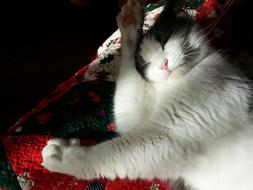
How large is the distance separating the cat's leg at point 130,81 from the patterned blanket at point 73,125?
5 cm

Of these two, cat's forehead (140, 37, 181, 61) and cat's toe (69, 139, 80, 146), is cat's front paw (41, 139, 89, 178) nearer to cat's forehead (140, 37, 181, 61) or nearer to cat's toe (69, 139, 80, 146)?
cat's toe (69, 139, 80, 146)

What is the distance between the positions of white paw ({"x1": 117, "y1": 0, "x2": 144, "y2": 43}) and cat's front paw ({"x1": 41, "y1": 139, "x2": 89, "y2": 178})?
39 cm

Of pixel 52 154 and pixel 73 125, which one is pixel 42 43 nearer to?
pixel 73 125

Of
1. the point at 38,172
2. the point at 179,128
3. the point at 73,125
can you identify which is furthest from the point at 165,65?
the point at 38,172

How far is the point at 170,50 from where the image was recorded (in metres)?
0.94

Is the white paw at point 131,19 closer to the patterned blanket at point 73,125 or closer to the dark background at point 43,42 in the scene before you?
the patterned blanket at point 73,125

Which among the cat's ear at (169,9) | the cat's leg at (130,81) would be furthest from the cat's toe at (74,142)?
the cat's ear at (169,9)

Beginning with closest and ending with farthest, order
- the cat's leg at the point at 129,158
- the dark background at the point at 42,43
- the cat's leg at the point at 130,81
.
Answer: the cat's leg at the point at 129,158 < the cat's leg at the point at 130,81 < the dark background at the point at 42,43

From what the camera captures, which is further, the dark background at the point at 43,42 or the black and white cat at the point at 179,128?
the dark background at the point at 43,42

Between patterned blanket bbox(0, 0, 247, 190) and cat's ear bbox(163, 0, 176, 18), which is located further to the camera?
cat's ear bbox(163, 0, 176, 18)

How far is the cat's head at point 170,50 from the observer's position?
0.94 metres

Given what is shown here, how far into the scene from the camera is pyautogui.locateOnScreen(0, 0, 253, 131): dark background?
5.25 ft

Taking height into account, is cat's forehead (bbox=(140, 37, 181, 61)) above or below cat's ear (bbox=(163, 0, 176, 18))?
below

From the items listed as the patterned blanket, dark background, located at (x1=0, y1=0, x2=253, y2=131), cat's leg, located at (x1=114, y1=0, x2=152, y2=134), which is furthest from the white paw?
dark background, located at (x1=0, y1=0, x2=253, y2=131)
